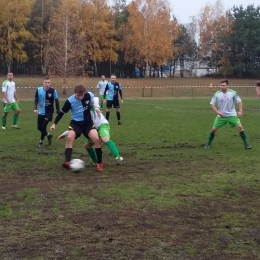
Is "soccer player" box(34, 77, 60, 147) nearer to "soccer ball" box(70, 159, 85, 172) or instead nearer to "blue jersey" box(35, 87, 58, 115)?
"blue jersey" box(35, 87, 58, 115)

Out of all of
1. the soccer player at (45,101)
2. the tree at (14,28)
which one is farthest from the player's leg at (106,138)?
the tree at (14,28)

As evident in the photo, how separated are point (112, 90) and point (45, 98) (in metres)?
6.95

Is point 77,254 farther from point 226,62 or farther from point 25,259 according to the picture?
point 226,62

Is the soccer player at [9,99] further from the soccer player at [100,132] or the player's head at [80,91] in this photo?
the player's head at [80,91]

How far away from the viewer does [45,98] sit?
13.6 meters

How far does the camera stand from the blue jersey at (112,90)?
66.6 feet

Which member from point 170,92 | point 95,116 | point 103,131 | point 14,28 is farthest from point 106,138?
point 14,28

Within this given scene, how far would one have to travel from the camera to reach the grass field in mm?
5156

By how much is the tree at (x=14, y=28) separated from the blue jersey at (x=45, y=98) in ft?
160

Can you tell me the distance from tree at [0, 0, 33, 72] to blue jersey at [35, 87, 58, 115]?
160ft

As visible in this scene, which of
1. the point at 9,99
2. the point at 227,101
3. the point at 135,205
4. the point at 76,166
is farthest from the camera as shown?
the point at 9,99

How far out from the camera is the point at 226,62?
69.9 metres

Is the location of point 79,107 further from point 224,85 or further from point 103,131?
point 224,85

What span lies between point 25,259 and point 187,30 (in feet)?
277
